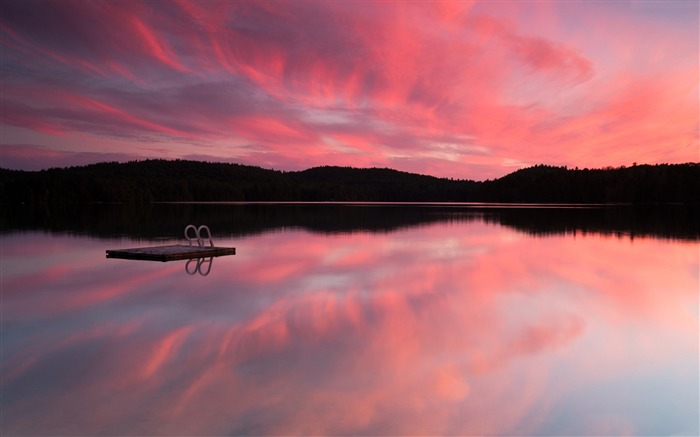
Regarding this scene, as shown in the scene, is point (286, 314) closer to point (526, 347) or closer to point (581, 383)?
point (526, 347)

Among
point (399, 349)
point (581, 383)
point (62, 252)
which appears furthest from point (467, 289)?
point (62, 252)

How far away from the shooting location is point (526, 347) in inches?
364

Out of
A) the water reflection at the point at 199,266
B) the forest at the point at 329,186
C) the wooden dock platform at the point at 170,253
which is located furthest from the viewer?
the forest at the point at 329,186

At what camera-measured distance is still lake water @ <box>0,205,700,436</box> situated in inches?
251

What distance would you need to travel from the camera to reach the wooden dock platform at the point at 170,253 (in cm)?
1998

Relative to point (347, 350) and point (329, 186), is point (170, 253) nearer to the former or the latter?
point (347, 350)

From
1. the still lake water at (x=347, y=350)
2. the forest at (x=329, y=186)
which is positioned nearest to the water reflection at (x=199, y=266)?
the still lake water at (x=347, y=350)

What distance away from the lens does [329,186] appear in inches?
6511

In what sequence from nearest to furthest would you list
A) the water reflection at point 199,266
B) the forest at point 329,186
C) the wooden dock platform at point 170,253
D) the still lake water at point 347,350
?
the still lake water at point 347,350 < the water reflection at point 199,266 < the wooden dock platform at point 170,253 < the forest at point 329,186

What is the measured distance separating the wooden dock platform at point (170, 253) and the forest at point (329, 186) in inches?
4266

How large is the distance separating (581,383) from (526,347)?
169 centimetres

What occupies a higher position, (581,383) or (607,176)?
(607,176)

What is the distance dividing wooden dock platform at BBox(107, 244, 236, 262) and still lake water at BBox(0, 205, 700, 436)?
123 centimetres

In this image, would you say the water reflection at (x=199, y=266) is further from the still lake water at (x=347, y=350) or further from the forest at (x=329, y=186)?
the forest at (x=329, y=186)
